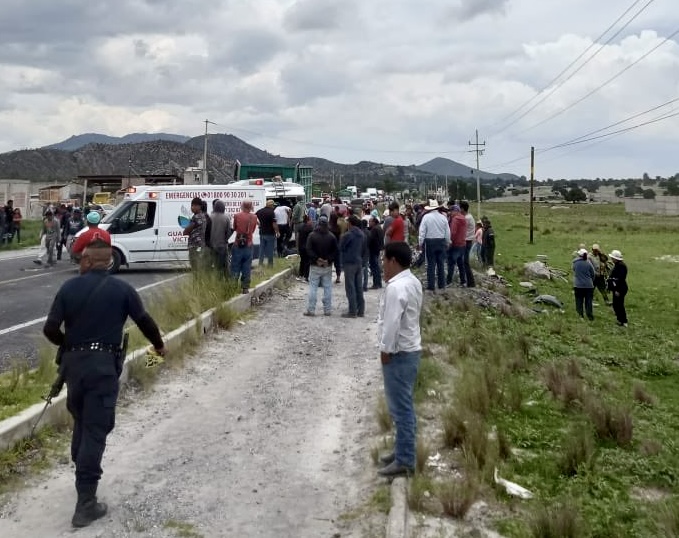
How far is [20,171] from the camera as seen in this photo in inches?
4149

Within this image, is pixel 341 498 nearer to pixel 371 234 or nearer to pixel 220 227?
pixel 220 227

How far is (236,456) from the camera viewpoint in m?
6.05

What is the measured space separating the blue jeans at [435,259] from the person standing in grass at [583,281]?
4.02 m

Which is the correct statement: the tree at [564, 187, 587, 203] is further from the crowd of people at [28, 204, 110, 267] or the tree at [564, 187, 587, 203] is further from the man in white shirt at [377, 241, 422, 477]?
the man in white shirt at [377, 241, 422, 477]

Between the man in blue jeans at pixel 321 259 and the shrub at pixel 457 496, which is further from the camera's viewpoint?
the man in blue jeans at pixel 321 259

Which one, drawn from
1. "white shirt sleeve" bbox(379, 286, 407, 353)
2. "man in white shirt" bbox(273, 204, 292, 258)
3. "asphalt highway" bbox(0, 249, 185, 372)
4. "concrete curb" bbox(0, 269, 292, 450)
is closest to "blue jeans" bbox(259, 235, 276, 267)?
"asphalt highway" bbox(0, 249, 185, 372)

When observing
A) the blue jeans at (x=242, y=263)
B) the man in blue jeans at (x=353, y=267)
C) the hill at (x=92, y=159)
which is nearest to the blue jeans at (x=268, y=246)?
the blue jeans at (x=242, y=263)

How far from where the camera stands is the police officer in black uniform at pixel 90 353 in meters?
4.75

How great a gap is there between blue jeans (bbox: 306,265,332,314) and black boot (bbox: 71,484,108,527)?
784cm

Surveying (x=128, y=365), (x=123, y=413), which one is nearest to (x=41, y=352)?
(x=128, y=365)

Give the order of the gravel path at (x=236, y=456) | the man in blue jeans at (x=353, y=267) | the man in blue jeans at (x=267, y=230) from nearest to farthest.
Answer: the gravel path at (x=236, y=456)
the man in blue jeans at (x=353, y=267)
the man in blue jeans at (x=267, y=230)

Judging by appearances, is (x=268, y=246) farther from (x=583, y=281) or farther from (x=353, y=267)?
(x=583, y=281)

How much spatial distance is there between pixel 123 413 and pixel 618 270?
541 inches

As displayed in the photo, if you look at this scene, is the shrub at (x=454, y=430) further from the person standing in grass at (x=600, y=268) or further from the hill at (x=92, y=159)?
the hill at (x=92, y=159)
